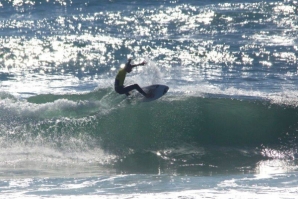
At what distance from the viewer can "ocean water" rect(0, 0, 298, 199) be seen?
1091 cm

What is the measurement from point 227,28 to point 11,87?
1139cm

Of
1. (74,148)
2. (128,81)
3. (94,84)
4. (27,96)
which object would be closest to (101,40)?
(94,84)

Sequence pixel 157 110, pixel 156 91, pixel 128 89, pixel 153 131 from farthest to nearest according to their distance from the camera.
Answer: pixel 157 110
pixel 156 91
pixel 153 131
pixel 128 89

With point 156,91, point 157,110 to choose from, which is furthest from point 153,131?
point 156,91

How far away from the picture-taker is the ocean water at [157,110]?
35.8 feet

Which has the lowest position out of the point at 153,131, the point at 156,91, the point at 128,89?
the point at 153,131

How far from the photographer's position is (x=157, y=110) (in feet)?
48.3

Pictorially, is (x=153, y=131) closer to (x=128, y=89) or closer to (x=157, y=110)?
(x=157, y=110)

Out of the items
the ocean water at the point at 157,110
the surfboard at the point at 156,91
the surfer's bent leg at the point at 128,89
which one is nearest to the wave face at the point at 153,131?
the ocean water at the point at 157,110

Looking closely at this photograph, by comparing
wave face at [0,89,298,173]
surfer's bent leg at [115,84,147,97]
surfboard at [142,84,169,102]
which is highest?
surfer's bent leg at [115,84,147,97]

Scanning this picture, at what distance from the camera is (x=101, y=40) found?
26.4 m

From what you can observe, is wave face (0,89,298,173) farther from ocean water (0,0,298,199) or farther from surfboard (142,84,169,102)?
surfboard (142,84,169,102)

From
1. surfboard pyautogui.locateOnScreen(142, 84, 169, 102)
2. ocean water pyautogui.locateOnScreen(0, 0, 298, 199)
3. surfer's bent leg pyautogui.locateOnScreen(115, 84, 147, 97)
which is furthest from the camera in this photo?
surfboard pyautogui.locateOnScreen(142, 84, 169, 102)

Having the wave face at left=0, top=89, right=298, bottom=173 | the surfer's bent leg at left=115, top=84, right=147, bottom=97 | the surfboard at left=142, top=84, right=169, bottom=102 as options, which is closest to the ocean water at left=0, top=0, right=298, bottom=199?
the wave face at left=0, top=89, right=298, bottom=173
